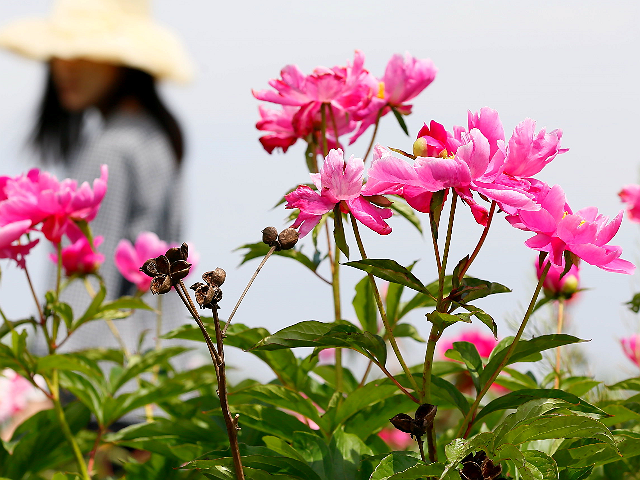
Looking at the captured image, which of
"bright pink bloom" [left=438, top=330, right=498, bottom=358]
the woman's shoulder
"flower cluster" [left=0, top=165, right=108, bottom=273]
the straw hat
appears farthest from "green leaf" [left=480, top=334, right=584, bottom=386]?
the straw hat

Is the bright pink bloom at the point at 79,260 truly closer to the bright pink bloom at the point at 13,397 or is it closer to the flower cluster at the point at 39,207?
the flower cluster at the point at 39,207

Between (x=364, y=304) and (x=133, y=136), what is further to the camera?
(x=133, y=136)

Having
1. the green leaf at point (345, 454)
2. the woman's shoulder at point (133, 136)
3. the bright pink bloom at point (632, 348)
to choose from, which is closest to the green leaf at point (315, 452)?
the green leaf at point (345, 454)

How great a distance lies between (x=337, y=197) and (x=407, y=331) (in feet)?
1.31

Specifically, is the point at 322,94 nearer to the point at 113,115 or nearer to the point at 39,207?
the point at 39,207

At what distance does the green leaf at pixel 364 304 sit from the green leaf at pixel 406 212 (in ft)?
0.34

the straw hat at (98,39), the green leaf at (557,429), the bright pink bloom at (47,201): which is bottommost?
the green leaf at (557,429)

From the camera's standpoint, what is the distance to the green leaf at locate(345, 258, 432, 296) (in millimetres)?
568

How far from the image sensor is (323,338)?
1.88 feet

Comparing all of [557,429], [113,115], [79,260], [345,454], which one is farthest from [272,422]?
[113,115]

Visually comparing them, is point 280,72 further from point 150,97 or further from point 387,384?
point 150,97

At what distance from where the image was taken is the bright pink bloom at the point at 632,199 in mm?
1239

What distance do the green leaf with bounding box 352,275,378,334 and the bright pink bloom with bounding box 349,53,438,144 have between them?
24 cm

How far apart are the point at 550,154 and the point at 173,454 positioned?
60cm
